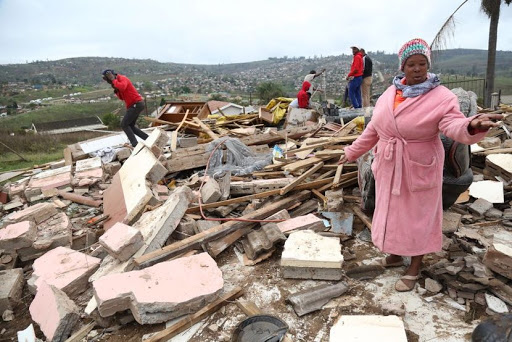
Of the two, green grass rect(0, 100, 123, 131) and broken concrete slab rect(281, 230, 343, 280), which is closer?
broken concrete slab rect(281, 230, 343, 280)

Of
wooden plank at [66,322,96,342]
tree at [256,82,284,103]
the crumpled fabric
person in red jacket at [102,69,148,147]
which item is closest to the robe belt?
wooden plank at [66,322,96,342]

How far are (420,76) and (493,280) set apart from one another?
1.80m

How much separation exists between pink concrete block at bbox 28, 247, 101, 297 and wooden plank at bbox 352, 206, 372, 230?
10.2 ft

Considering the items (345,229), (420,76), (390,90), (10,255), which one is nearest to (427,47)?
(420,76)

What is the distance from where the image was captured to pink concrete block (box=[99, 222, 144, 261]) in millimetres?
3338

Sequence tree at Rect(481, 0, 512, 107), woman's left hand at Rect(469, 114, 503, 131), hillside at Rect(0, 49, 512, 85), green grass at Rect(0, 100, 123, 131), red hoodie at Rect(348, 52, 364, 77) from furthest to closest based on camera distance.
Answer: hillside at Rect(0, 49, 512, 85) → green grass at Rect(0, 100, 123, 131) → tree at Rect(481, 0, 512, 107) → red hoodie at Rect(348, 52, 364, 77) → woman's left hand at Rect(469, 114, 503, 131)

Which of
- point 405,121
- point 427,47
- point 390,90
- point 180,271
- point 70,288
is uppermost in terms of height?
point 427,47

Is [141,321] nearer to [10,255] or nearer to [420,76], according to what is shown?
[10,255]

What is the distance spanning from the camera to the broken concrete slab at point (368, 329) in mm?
2254

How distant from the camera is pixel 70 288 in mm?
3314

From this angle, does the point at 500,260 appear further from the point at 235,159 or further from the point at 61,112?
the point at 61,112

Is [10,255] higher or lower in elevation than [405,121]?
lower

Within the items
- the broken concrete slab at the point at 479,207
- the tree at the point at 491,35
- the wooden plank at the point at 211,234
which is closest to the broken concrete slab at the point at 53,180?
the wooden plank at the point at 211,234

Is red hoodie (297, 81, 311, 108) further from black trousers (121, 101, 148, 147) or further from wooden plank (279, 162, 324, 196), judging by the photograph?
wooden plank (279, 162, 324, 196)
